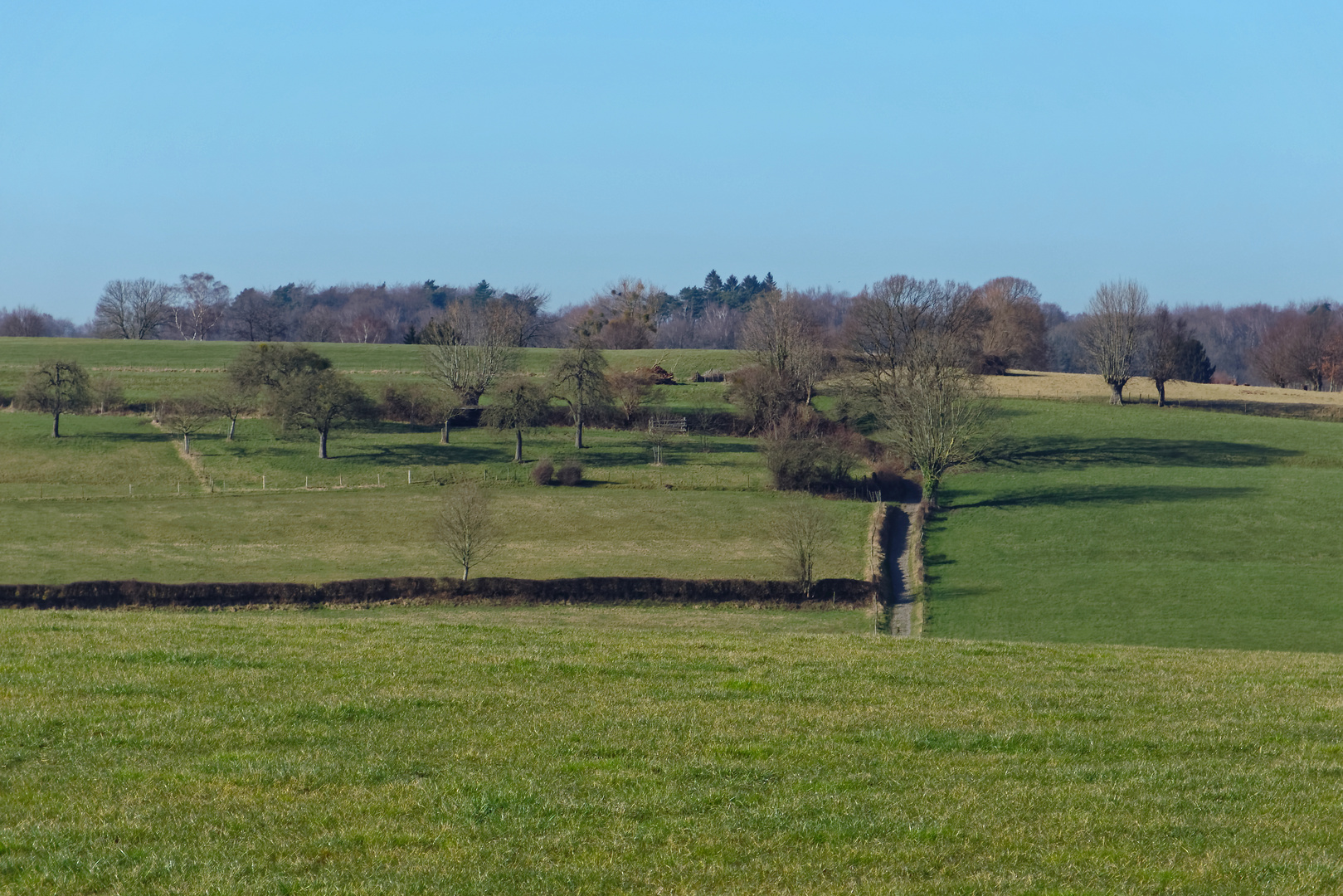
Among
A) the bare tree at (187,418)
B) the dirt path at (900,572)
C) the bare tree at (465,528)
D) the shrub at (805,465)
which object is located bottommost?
the dirt path at (900,572)

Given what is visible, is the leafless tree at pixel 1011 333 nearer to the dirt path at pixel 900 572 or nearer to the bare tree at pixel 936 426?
the bare tree at pixel 936 426

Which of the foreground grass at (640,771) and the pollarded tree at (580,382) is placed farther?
the pollarded tree at (580,382)

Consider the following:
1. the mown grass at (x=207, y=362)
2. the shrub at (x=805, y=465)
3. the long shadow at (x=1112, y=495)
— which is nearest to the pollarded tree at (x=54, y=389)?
the mown grass at (x=207, y=362)

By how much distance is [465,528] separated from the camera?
2018 inches

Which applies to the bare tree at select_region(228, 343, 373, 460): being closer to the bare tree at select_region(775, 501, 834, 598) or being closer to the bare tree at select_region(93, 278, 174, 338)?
the bare tree at select_region(775, 501, 834, 598)

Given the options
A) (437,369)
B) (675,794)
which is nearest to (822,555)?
(675,794)

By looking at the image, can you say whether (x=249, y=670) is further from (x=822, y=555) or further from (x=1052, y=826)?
(x=822, y=555)

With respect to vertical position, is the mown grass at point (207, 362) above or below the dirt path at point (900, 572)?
above

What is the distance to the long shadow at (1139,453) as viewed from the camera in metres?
84.3

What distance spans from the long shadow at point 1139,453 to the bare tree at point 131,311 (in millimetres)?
141237

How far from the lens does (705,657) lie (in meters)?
17.9

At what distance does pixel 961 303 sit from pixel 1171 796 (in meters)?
98.9

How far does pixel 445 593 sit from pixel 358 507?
24211 mm

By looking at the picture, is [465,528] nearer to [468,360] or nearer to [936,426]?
[936,426]
